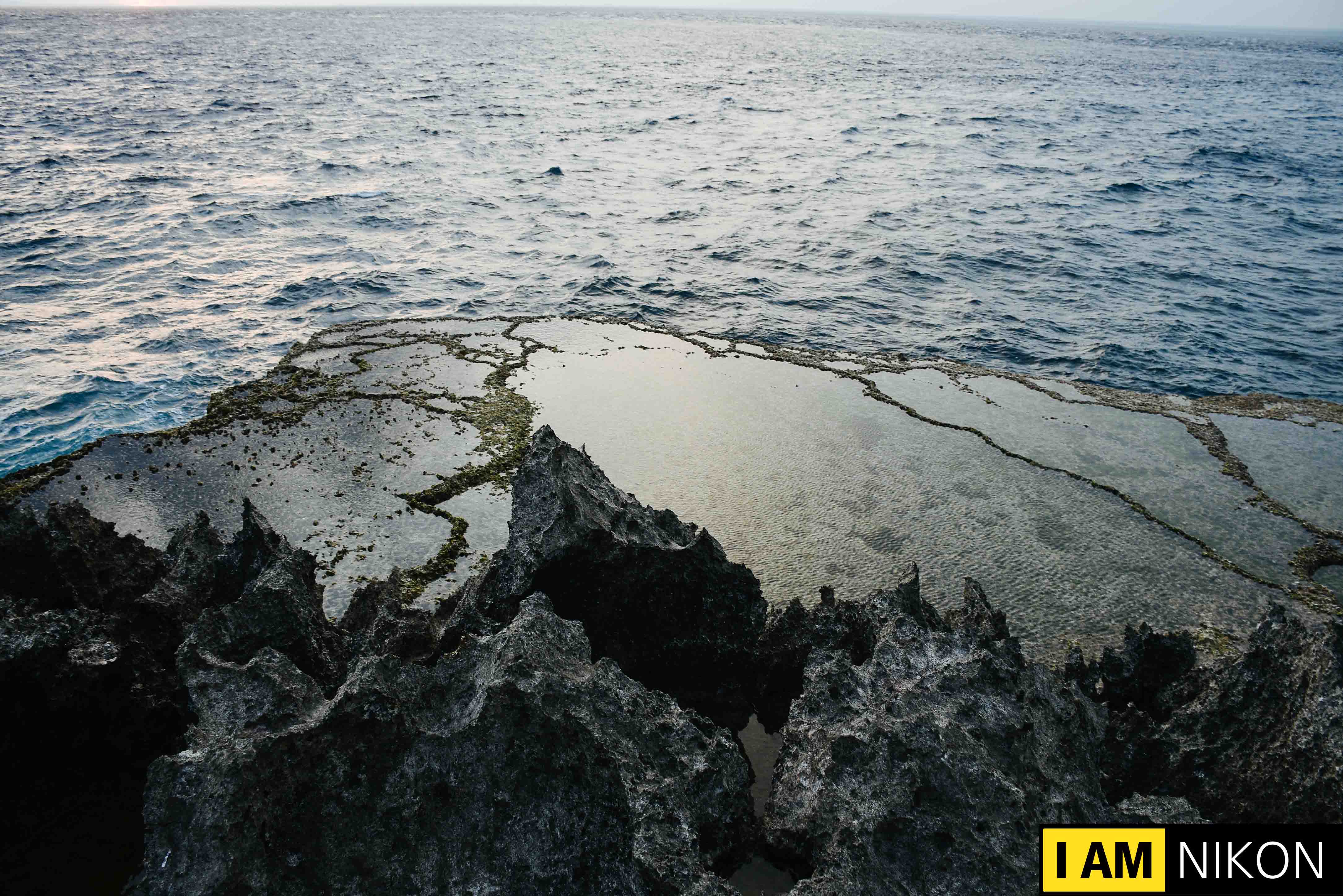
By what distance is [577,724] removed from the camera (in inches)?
128

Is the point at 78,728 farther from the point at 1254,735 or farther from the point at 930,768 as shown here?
the point at 1254,735

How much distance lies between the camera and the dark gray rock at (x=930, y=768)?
3039 millimetres

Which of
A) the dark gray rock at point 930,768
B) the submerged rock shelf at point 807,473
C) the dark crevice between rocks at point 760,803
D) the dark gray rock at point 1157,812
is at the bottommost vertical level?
the submerged rock shelf at point 807,473

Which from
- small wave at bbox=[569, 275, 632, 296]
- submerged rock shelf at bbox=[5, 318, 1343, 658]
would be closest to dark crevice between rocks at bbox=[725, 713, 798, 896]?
submerged rock shelf at bbox=[5, 318, 1343, 658]

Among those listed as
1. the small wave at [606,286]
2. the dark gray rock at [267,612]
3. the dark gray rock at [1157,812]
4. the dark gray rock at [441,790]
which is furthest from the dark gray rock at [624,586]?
the small wave at [606,286]

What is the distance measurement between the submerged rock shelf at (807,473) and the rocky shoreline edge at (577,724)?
4.71 feet

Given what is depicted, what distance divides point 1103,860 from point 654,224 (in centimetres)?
1958

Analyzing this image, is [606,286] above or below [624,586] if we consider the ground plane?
below

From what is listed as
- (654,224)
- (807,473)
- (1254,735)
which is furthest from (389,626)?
(654,224)

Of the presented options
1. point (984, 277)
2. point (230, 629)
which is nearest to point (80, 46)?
point (984, 277)

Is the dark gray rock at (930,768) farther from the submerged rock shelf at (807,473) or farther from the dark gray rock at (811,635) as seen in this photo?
the submerged rock shelf at (807,473)

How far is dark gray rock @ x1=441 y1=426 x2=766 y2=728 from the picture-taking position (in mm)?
4449

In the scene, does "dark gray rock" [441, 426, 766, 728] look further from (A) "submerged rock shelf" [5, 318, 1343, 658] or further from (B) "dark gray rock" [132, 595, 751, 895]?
(A) "submerged rock shelf" [5, 318, 1343, 658]

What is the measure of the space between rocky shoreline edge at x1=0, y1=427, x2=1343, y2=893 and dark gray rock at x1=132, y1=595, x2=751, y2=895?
0.4 inches
